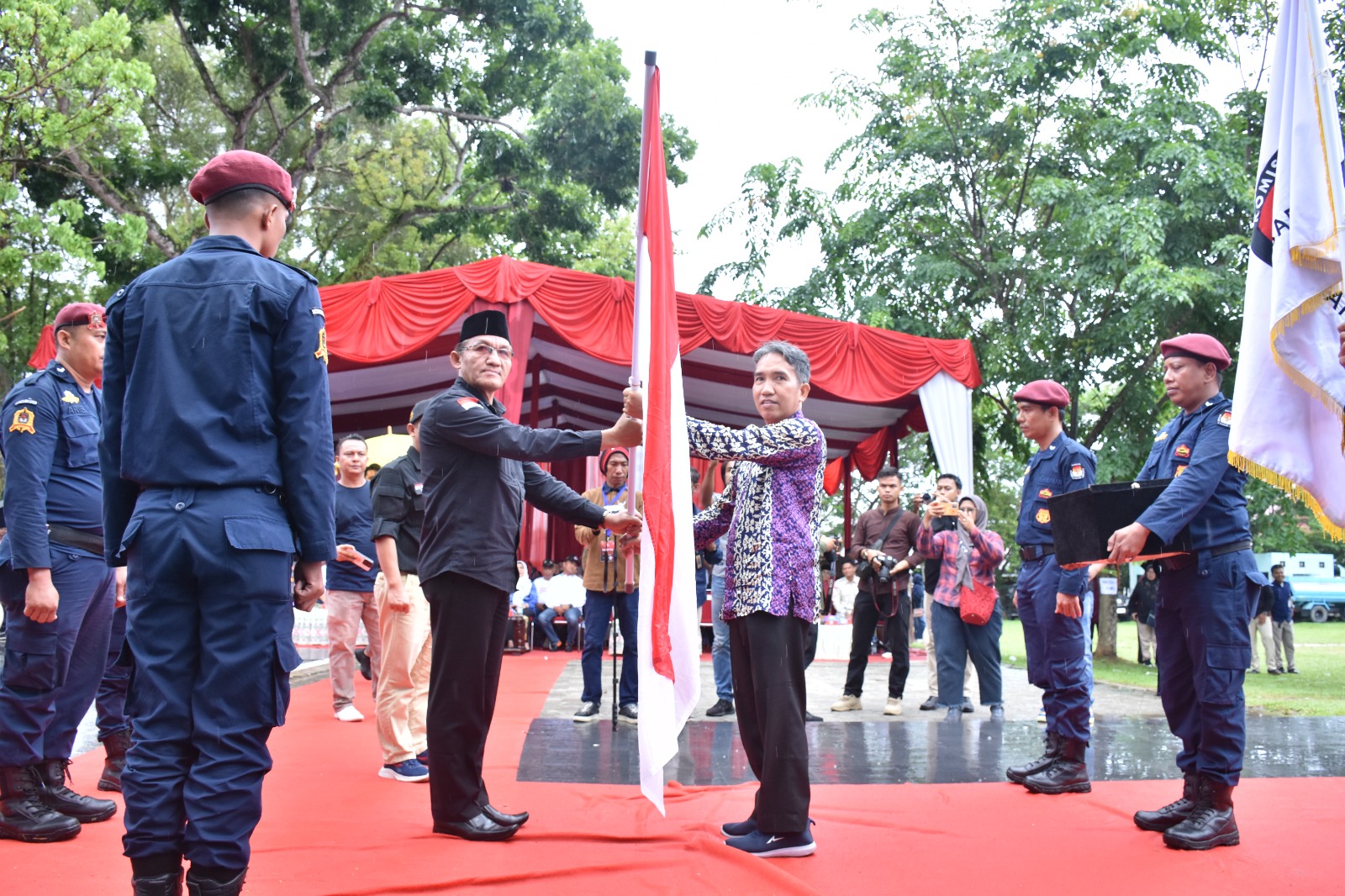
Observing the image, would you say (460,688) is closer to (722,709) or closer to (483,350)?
(483,350)

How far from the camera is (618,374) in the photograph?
46.8ft

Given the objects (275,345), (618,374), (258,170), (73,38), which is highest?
(73,38)

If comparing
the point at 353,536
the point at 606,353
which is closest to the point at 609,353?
the point at 606,353

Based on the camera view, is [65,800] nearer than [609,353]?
Yes

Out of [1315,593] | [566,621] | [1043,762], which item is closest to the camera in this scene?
[1043,762]

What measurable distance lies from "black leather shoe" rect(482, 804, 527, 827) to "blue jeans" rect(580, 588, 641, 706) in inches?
122

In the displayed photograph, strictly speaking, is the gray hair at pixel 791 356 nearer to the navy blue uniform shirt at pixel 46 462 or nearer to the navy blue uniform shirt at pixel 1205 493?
the navy blue uniform shirt at pixel 1205 493

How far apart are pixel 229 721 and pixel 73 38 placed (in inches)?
543

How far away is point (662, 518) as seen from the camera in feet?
10.5

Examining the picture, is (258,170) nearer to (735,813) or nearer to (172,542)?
(172,542)

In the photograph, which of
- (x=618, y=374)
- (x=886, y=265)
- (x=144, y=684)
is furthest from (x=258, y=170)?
(x=886, y=265)

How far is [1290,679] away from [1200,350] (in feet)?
33.3

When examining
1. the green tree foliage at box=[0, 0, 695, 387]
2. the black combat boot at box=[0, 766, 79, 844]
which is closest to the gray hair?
the black combat boot at box=[0, 766, 79, 844]

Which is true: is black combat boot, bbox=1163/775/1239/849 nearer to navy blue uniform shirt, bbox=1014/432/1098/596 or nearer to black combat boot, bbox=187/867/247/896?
navy blue uniform shirt, bbox=1014/432/1098/596
